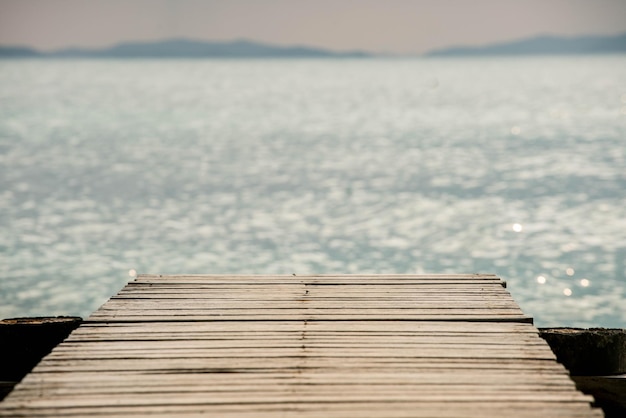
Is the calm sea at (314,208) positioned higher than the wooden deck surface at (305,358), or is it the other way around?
the wooden deck surface at (305,358)

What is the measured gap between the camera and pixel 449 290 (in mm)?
7355

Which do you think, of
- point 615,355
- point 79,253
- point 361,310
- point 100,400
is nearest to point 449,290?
point 361,310

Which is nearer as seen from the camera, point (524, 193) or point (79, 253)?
point (79, 253)

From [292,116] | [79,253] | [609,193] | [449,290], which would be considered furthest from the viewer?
[292,116]

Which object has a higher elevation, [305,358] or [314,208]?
[305,358]

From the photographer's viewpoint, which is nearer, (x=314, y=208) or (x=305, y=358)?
(x=305, y=358)

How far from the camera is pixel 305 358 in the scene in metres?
5.62

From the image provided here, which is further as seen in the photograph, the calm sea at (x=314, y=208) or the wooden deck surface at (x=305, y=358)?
the calm sea at (x=314, y=208)

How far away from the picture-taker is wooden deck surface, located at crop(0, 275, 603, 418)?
490 cm

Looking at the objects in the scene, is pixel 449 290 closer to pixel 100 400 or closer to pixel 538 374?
pixel 538 374

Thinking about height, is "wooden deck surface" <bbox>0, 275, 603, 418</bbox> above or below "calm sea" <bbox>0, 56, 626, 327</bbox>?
above

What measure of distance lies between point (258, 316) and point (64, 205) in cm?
2381

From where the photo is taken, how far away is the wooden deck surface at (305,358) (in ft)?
16.1

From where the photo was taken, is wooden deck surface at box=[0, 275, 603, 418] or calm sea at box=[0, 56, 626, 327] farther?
calm sea at box=[0, 56, 626, 327]
